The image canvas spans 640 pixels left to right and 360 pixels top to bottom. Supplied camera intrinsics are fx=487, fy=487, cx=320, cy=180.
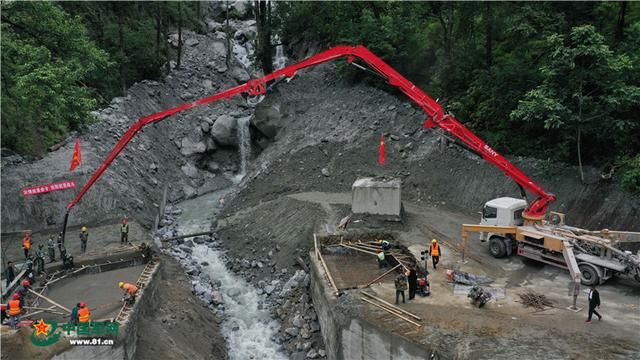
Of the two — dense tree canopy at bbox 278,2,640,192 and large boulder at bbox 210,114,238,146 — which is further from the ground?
dense tree canopy at bbox 278,2,640,192

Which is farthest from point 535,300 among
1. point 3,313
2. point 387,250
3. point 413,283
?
point 3,313

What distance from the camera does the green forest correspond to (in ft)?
75.0

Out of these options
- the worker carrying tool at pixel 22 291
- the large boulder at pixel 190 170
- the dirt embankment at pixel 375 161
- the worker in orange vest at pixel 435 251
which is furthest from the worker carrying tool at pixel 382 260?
the large boulder at pixel 190 170

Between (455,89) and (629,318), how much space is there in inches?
791

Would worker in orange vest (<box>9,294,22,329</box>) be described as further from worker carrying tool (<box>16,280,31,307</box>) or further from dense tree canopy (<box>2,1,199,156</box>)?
dense tree canopy (<box>2,1,199,156</box>)

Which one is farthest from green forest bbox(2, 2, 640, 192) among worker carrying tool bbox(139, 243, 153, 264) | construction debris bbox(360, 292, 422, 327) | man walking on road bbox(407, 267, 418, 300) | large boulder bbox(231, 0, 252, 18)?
large boulder bbox(231, 0, 252, 18)

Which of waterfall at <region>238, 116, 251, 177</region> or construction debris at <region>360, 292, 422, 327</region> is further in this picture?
waterfall at <region>238, 116, 251, 177</region>

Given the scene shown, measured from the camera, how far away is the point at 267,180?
34.0 metres

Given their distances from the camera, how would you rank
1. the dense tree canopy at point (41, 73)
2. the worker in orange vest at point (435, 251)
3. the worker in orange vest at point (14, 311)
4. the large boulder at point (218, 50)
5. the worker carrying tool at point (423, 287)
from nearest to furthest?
the worker in orange vest at point (14, 311) → the worker carrying tool at point (423, 287) → the worker in orange vest at point (435, 251) → the dense tree canopy at point (41, 73) → the large boulder at point (218, 50)

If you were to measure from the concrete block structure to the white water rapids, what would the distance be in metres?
7.20

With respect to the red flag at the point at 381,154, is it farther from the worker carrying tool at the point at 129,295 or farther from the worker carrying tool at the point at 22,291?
the worker carrying tool at the point at 22,291

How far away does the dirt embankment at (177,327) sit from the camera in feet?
59.5

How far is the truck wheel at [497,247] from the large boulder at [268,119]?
2179 centimetres

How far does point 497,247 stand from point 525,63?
1310 centimetres
